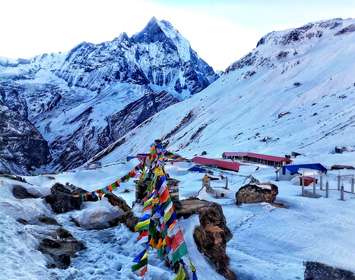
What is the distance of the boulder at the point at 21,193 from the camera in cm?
2147

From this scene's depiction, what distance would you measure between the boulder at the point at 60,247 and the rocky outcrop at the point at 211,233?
3.59 m

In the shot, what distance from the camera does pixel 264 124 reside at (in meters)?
114

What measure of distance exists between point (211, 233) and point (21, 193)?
34.4ft

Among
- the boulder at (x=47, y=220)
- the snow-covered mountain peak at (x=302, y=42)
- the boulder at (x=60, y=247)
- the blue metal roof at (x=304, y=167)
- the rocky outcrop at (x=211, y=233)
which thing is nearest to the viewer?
the boulder at (x=60, y=247)

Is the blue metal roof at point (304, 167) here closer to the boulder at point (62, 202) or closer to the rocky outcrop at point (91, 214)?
the rocky outcrop at point (91, 214)

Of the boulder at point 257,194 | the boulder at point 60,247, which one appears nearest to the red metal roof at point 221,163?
the boulder at point 257,194

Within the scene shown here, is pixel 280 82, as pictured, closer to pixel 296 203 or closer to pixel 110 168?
pixel 110 168

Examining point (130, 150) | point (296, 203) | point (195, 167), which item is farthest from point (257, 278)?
point (130, 150)

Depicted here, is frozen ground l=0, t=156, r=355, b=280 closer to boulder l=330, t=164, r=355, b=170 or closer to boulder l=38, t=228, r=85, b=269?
boulder l=38, t=228, r=85, b=269

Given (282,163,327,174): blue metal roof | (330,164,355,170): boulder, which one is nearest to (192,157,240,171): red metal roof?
(330,164,355,170): boulder

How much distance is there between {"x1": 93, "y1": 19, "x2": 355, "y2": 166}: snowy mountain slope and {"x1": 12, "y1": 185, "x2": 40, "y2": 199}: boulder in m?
51.5

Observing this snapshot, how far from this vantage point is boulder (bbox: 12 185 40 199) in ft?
70.4

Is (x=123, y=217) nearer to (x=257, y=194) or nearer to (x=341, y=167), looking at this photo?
(x=257, y=194)

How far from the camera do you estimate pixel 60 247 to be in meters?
15.4
